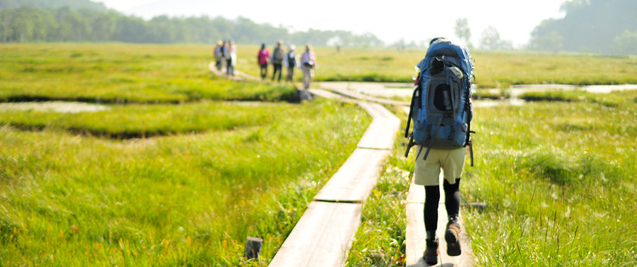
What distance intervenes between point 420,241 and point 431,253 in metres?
0.38

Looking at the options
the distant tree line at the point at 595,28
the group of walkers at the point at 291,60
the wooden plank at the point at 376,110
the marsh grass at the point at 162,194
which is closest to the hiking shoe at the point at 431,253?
the marsh grass at the point at 162,194

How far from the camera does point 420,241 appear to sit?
3590mm

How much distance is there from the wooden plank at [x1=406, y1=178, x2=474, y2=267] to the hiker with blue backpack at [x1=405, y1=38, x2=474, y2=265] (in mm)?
87

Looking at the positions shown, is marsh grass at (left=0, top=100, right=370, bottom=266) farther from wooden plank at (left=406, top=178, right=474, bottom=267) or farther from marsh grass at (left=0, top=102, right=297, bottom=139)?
marsh grass at (left=0, top=102, right=297, bottom=139)

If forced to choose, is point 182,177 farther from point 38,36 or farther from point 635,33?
point 38,36

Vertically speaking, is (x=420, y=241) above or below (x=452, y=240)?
below

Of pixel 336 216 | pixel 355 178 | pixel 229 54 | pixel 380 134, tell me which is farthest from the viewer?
pixel 229 54

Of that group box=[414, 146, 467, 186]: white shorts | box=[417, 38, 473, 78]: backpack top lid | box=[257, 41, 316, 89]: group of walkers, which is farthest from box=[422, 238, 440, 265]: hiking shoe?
box=[257, 41, 316, 89]: group of walkers

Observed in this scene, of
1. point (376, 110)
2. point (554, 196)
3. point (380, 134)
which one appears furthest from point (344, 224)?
point (376, 110)

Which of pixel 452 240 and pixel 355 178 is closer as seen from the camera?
pixel 452 240

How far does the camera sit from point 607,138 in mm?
7844

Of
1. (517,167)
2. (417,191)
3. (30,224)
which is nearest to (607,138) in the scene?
(517,167)

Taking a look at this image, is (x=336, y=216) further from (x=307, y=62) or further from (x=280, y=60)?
(x=280, y=60)

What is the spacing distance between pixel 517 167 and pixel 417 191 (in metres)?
1.83
